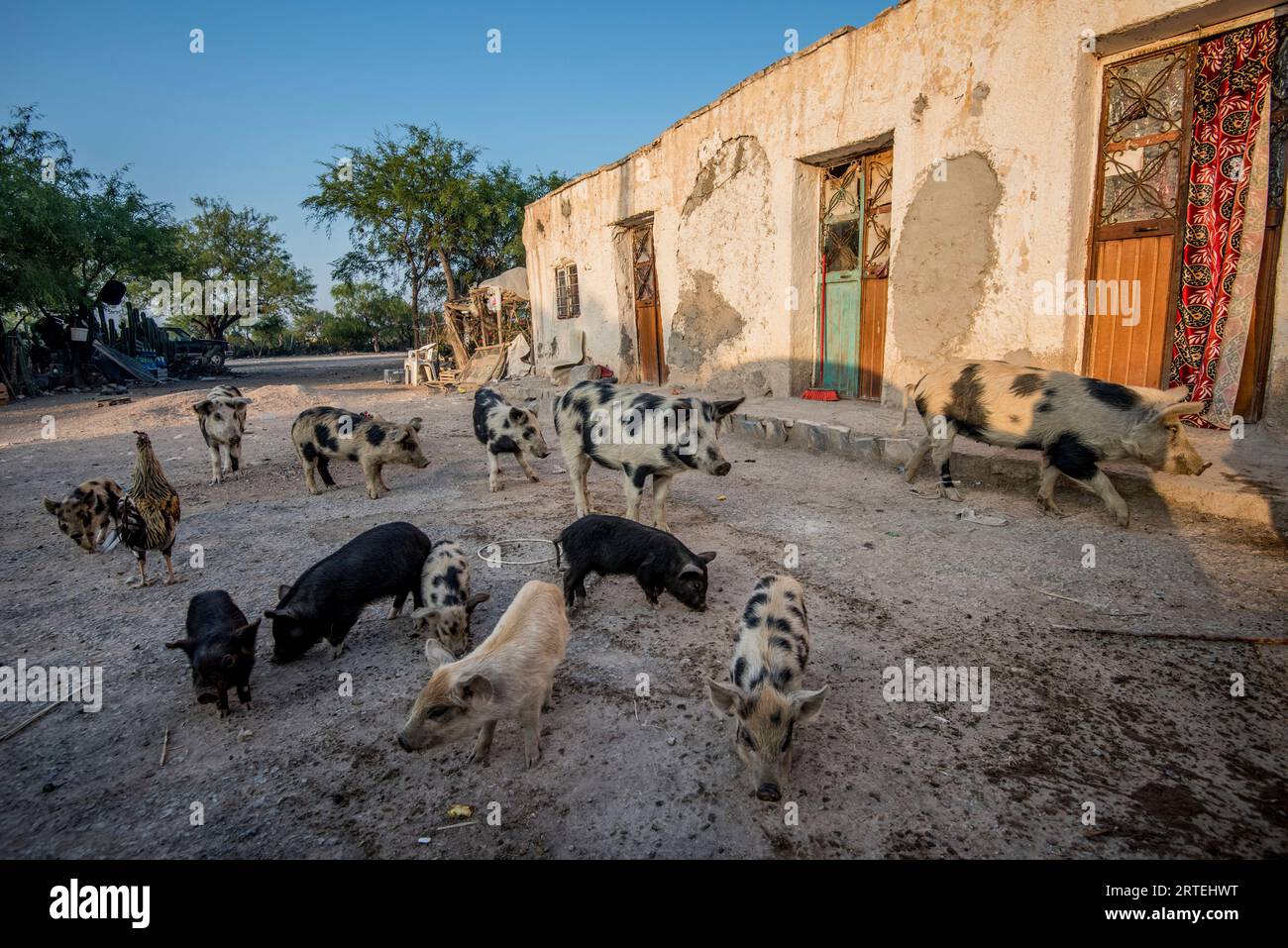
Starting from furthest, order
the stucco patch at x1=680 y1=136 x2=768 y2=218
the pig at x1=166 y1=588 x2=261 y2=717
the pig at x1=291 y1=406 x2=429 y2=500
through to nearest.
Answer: the stucco patch at x1=680 y1=136 x2=768 y2=218 → the pig at x1=291 y1=406 x2=429 y2=500 → the pig at x1=166 y1=588 x2=261 y2=717

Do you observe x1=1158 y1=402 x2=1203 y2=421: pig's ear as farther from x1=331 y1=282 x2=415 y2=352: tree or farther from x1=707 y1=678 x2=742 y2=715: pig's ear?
x1=331 y1=282 x2=415 y2=352: tree

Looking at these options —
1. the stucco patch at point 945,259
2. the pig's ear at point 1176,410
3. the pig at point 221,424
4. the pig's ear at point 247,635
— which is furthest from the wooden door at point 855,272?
the pig's ear at point 247,635

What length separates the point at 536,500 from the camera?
22.3 ft

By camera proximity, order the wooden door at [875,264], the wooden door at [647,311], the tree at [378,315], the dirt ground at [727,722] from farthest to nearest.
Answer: the tree at [378,315]
the wooden door at [647,311]
the wooden door at [875,264]
the dirt ground at [727,722]

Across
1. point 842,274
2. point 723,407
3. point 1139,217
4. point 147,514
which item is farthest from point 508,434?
point 1139,217

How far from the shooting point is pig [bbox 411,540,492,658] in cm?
365

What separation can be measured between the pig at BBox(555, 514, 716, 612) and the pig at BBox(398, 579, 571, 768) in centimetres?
98

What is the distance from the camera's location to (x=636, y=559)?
4.15m

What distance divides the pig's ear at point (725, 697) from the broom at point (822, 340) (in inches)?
321

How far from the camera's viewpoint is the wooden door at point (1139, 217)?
20.7ft

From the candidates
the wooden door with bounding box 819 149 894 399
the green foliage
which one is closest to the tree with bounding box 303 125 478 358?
the green foliage

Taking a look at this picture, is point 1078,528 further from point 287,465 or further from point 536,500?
point 287,465

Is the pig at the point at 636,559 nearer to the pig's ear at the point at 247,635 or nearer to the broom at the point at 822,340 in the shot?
the pig's ear at the point at 247,635
